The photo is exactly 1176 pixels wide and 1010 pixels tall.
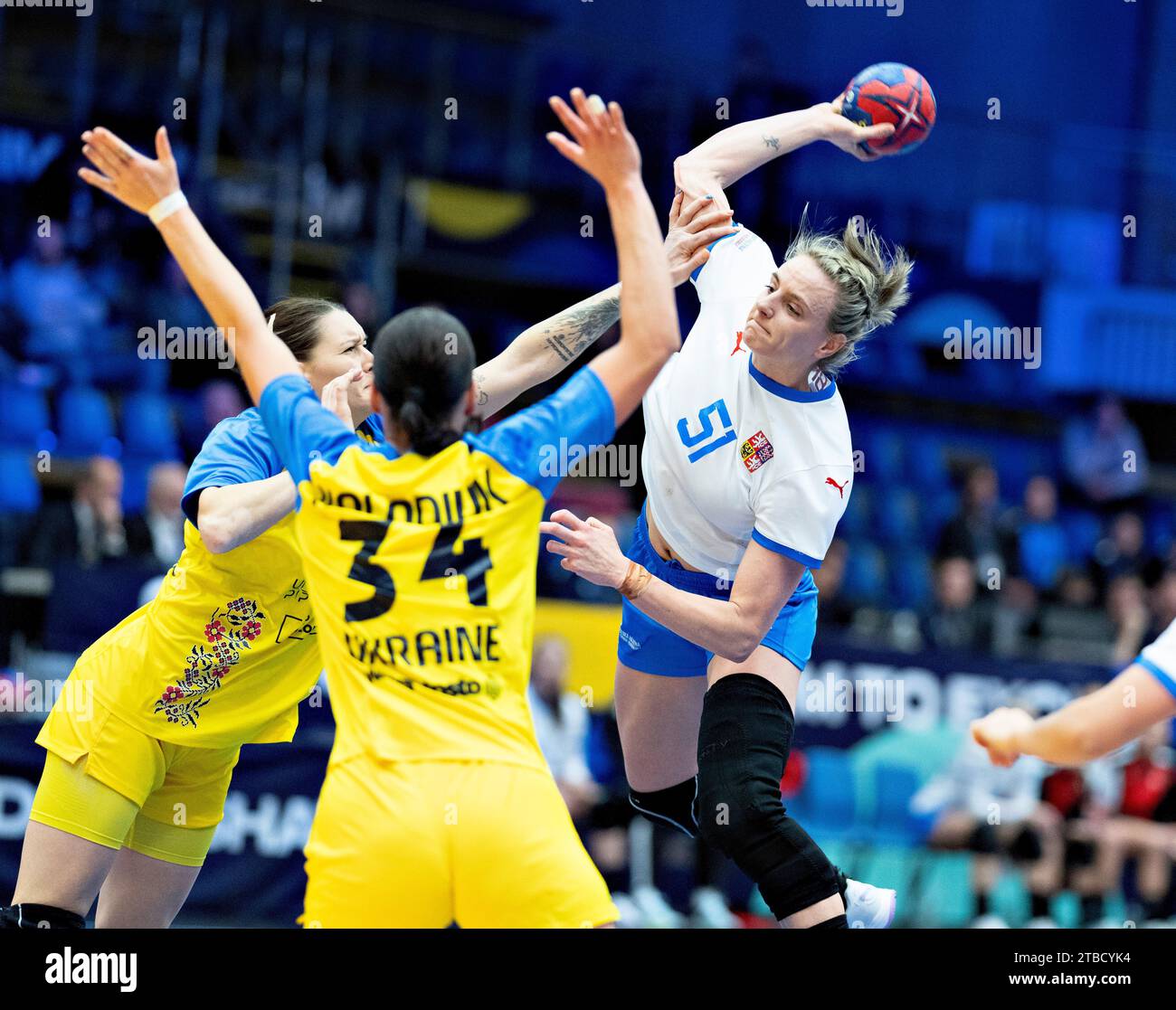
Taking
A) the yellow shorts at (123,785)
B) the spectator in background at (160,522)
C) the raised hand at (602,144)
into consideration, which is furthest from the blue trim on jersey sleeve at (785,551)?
the spectator in background at (160,522)

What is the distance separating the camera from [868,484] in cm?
1382

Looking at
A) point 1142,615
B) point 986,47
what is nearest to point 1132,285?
point 986,47

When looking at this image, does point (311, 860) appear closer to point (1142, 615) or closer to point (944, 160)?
point (1142, 615)

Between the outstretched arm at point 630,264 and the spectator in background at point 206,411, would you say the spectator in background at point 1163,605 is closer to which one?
the spectator in background at point 206,411

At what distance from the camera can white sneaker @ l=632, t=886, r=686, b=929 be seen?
9.22 m

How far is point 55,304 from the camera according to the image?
36.8 feet

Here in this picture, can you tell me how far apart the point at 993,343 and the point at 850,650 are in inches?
235

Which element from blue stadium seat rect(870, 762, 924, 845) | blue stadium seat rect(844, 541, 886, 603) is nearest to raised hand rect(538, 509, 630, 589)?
blue stadium seat rect(870, 762, 924, 845)

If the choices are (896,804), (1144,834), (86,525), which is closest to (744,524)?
(896,804)

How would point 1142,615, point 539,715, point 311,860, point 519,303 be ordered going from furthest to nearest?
point 519,303 → point 1142,615 → point 539,715 → point 311,860

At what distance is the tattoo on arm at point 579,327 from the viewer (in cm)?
469

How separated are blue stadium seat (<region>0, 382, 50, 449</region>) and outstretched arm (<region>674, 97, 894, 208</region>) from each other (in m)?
7.36

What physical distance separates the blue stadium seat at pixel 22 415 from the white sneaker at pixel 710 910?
552 cm

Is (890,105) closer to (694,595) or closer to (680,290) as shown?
(694,595)
